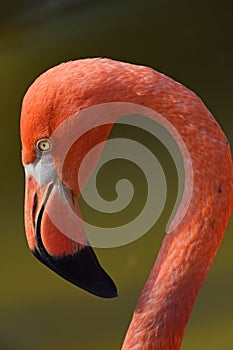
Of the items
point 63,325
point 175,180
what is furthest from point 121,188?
point 175,180

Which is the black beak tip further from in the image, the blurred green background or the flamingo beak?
the blurred green background

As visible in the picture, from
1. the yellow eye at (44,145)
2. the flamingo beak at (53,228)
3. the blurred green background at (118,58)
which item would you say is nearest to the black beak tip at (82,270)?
the flamingo beak at (53,228)

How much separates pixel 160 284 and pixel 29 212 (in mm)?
287

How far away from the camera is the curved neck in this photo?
140cm

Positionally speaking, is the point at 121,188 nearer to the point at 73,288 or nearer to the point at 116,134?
the point at 73,288

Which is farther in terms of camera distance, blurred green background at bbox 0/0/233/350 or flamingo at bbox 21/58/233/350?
blurred green background at bbox 0/0/233/350

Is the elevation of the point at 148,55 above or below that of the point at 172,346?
above

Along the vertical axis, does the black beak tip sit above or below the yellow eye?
below

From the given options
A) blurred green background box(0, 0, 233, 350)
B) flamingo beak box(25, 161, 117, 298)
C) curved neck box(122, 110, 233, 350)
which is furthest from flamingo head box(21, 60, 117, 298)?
blurred green background box(0, 0, 233, 350)

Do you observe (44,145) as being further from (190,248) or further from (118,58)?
(118,58)

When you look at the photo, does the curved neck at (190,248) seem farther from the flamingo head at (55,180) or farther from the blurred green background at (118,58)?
the blurred green background at (118,58)

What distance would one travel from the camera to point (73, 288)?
303 centimetres

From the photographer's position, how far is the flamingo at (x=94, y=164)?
1.39 meters

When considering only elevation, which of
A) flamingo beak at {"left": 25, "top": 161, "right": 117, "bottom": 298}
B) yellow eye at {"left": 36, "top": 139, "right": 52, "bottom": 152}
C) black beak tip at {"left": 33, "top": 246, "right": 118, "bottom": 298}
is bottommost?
black beak tip at {"left": 33, "top": 246, "right": 118, "bottom": 298}
